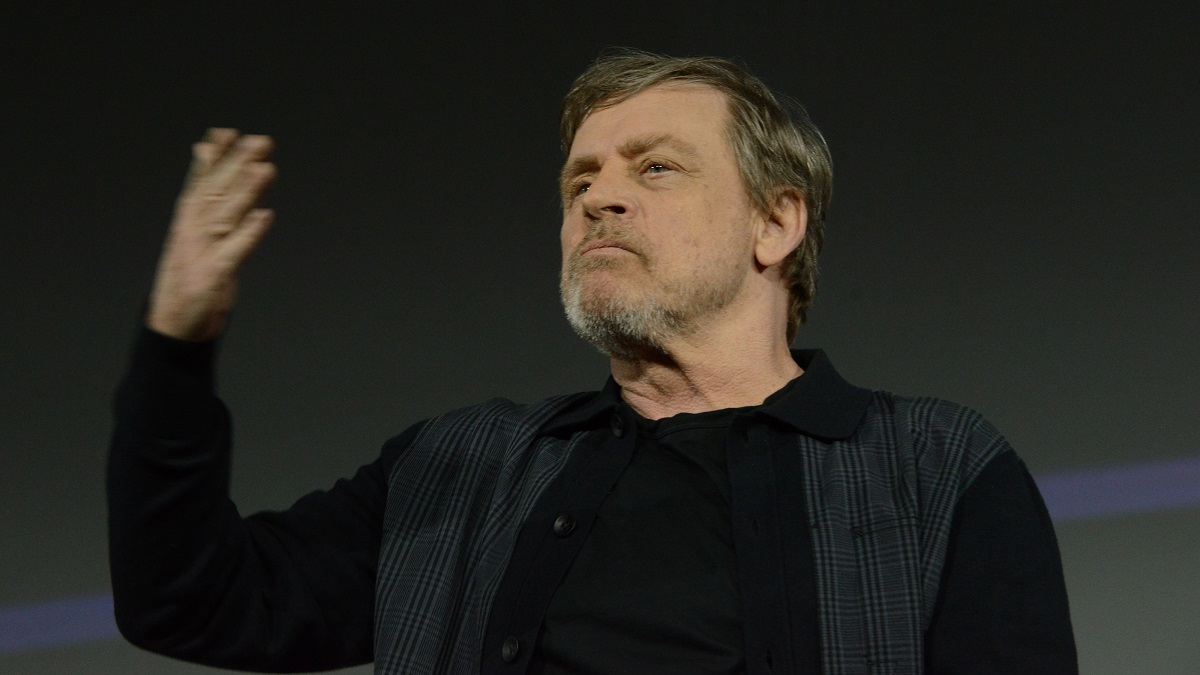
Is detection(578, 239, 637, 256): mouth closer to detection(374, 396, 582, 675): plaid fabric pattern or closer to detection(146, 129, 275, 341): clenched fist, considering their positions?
detection(374, 396, 582, 675): plaid fabric pattern

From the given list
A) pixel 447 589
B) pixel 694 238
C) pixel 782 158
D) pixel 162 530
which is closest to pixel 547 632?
pixel 447 589

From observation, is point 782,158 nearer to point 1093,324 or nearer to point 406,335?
point 1093,324

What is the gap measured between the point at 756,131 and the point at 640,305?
318mm

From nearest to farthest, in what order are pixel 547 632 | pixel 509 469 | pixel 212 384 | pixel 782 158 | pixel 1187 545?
pixel 212 384
pixel 547 632
pixel 509 469
pixel 782 158
pixel 1187 545

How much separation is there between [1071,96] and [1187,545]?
2.47 ft

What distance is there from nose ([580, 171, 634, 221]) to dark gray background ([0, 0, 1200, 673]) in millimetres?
695

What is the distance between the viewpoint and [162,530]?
1.27 metres

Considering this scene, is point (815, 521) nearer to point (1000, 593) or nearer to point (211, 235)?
point (1000, 593)

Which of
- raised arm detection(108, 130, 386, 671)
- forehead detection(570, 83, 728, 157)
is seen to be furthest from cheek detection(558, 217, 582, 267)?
raised arm detection(108, 130, 386, 671)

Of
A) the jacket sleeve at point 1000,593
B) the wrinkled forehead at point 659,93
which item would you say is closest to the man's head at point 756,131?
the wrinkled forehead at point 659,93

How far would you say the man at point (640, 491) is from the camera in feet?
4.13

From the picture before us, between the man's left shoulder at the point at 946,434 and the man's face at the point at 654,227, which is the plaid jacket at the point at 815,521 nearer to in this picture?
the man's left shoulder at the point at 946,434

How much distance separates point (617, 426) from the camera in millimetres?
1572

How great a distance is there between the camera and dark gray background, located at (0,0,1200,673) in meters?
2.10
